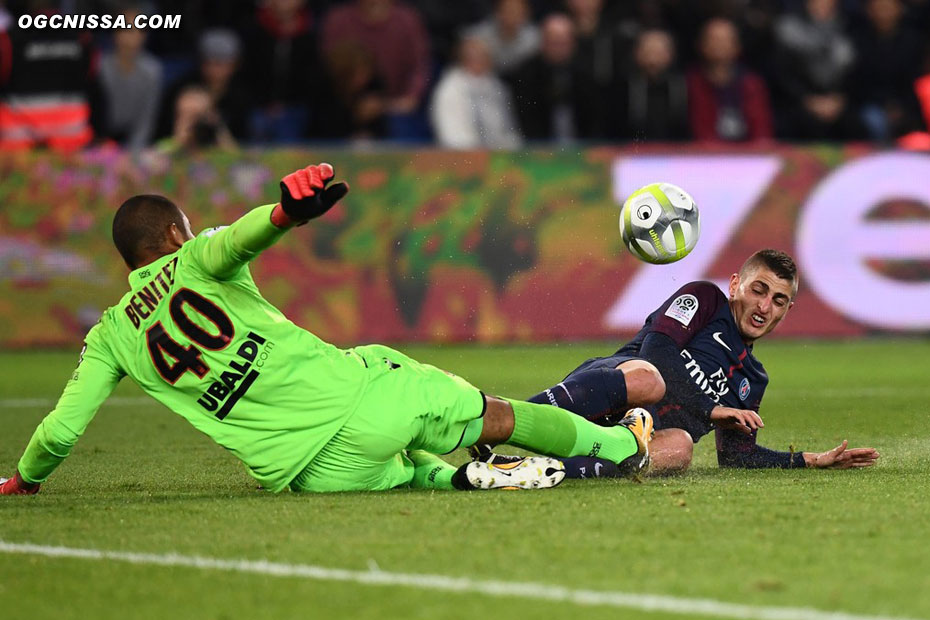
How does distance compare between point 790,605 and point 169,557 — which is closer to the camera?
point 790,605

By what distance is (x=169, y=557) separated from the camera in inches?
186

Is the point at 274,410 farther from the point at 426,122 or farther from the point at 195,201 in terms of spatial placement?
the point at 426,122

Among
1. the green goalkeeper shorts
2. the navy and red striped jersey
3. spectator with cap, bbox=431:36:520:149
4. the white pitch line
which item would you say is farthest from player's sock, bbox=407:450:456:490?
spectator with cap, bbox=431:36:520:149

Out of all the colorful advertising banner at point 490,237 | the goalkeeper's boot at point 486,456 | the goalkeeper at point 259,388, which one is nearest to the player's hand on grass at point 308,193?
the goalkeeper at point 259,388

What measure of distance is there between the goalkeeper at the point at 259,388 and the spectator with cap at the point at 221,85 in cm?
871

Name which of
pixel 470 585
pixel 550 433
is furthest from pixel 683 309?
pixel 470 585

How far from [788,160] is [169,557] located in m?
10.6

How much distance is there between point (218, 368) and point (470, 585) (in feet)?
6.28

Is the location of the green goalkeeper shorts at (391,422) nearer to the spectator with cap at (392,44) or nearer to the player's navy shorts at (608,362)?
the player's navy shorts at (608,362)

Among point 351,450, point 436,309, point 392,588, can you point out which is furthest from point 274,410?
point 436,309

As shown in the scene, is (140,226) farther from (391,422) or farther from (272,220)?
(391,422)

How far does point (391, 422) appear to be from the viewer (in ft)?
19.1

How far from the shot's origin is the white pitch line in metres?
3.82

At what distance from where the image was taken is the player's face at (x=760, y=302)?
6820 millimetres
